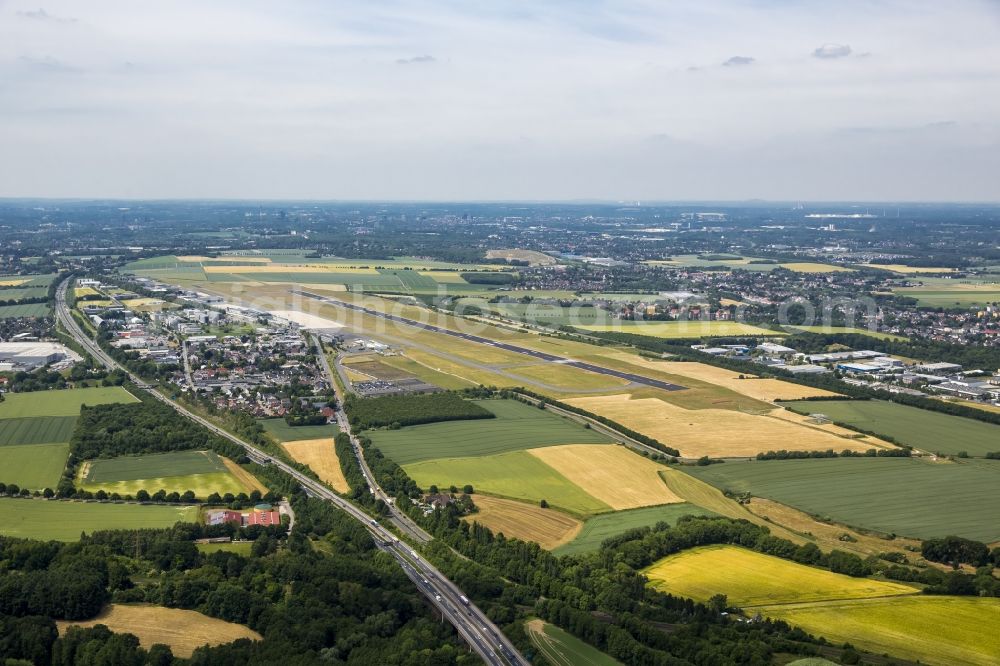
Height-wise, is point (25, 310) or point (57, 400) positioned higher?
point (25, 310)

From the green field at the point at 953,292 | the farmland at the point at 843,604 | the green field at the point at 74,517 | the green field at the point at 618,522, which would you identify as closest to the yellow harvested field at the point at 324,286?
the green field at the point at 953,292

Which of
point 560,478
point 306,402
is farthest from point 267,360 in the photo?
point 560,478

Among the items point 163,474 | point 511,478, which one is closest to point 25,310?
point 163,474

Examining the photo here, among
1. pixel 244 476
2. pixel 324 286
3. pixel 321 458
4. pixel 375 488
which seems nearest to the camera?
pixel 375 488

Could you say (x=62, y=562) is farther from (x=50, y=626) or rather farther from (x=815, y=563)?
(x=815, y=563)

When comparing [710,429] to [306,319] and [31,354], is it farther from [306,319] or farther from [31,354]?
[31,354]

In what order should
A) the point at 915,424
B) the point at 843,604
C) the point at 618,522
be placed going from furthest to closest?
the point at 915,424, the point at 618,522, the point at 843,604

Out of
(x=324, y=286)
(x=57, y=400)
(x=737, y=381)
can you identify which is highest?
(x=324, y=286)
